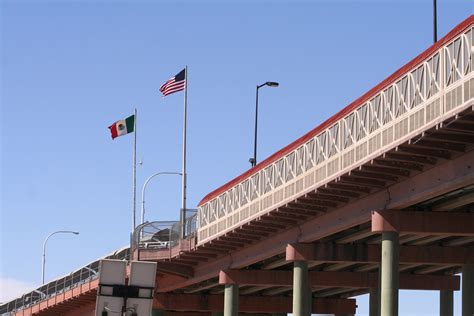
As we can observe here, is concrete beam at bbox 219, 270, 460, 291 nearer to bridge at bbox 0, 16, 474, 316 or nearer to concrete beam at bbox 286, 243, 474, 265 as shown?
bridge at bbox 0, 16, 474, 316

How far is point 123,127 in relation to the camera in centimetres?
8888

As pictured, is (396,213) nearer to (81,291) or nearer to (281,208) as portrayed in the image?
(281,208)

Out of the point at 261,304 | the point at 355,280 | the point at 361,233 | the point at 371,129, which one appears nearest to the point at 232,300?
the point at 355,280

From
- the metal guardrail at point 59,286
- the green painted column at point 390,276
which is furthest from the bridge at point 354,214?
the metal guardrail at point 59,286

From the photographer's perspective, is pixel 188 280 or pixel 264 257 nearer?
pixel 264 257

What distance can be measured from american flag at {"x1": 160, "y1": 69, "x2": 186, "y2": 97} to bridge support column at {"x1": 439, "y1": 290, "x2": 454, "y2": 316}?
20.2m

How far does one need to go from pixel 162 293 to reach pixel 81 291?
8.44 m

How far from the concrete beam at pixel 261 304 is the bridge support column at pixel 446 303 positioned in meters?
17.9

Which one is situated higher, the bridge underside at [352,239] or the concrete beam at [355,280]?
the bridge underside at [352,239]

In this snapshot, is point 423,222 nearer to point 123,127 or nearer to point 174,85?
point 174,85

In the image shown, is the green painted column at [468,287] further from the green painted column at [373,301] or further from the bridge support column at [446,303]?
the green painted column at [373,301]

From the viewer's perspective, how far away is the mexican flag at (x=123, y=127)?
289 ft

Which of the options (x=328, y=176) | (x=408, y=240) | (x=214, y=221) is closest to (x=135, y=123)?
(x=214, y=221)

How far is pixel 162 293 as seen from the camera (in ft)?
280
